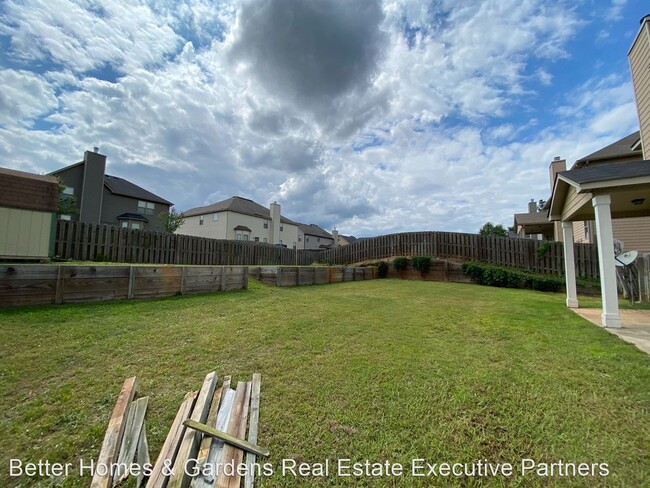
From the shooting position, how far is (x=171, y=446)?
1.90 metres

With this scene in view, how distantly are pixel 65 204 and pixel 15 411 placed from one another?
82.2 ft

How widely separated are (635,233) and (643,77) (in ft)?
21.8

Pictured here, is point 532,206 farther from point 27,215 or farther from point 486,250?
point 27,215

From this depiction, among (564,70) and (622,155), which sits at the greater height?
(564,70)

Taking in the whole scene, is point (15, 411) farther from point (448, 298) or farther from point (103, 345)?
point (448, 298)

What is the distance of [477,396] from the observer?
256 cm

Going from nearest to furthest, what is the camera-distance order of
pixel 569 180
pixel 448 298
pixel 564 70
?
pixel 569 180 < pixel 448 298 < pixel 564 70

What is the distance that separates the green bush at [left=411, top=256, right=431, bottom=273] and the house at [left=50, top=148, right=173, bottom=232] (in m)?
22.2

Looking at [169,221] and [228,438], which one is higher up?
[169,221]

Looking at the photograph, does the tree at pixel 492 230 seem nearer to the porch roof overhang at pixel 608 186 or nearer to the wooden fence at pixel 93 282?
the porch roof overhang at pixel 608 186

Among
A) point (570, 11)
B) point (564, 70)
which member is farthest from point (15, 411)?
point (564, 70)

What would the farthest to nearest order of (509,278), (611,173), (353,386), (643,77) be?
(509,278) → (643,77) → (611,173) → (353,386)

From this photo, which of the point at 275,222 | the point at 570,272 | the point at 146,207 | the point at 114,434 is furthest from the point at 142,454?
the point at 275,222

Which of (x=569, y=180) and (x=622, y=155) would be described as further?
(x=622, y=155)
